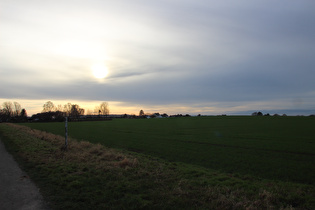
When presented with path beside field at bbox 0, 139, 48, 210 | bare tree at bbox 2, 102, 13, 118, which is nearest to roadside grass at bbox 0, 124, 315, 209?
path beside field at bbox 0, 139, 48, 210

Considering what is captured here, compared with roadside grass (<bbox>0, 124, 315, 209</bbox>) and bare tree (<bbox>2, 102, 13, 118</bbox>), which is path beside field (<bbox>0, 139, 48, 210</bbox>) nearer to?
roadside grass (<bbox>0, 124, 315, 209</bbox>)

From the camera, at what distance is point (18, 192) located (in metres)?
6.95

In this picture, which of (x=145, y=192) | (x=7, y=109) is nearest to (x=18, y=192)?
(x=145, y=192)

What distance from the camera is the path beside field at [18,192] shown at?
230 inches

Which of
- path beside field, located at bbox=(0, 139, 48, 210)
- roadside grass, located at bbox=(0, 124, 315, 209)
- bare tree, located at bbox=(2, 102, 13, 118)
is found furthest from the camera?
bare tree, located at bbox=(2, 102, 13, 118)

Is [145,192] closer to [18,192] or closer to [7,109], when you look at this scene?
[18,192]

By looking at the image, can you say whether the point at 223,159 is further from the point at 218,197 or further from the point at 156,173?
the point at 218,197

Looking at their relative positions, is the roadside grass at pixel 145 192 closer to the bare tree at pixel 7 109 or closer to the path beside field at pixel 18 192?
the path beside field at pixel 18 192

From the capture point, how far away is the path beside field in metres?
5.84

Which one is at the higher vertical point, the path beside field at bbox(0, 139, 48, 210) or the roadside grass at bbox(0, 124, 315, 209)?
the path beside field at bbox(0, 139, 48, 210)

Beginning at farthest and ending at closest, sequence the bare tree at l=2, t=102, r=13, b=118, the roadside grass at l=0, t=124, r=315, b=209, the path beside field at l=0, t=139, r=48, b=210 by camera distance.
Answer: the bare tree at l=2, t=102, r=13, b=118 → the roadside grass at l=0, t=124, r=315, b=209 → the path beside field at l=0, t=139, r=48, b=210

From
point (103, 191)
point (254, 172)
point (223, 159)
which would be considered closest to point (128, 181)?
point (103, 191)

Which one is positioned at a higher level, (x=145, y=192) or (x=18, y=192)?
(x=18, y=192)

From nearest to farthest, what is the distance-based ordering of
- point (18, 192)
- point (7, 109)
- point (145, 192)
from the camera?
point (18, 192) → point (145, 192) → point (7, 109)
